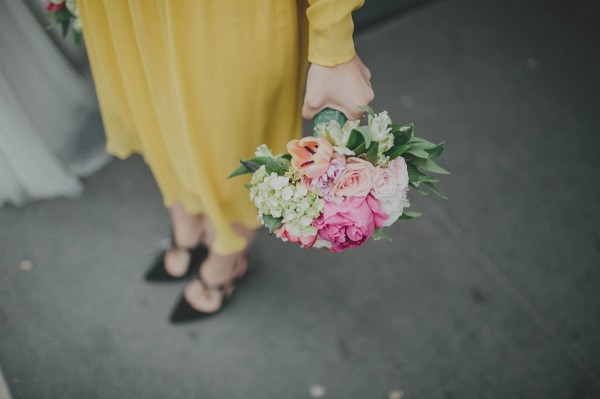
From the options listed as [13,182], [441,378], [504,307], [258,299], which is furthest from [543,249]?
[13,182]

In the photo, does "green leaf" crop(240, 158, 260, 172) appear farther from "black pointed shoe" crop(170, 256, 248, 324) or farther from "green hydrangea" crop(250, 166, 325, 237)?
"black pointed shoe" crop(170, 256, 248, 324)

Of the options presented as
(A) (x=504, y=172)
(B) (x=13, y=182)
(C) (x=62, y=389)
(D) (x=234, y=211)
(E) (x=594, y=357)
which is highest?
(D) (x=234, y=211)

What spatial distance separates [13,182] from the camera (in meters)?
2.32

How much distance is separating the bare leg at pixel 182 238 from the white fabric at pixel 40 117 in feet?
2.06

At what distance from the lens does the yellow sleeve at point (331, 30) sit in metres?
1.13

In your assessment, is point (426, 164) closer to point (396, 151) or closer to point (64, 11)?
point (396, 151)

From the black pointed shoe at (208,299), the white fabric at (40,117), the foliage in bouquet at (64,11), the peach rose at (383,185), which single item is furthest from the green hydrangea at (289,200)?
the white fabric at (40,117)

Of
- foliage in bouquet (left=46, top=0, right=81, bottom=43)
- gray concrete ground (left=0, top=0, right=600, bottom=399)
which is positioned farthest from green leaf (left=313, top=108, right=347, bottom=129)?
gray concrete ground (left=0, top=0, right=600, bottom=399)

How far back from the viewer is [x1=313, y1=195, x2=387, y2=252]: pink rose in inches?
41.6

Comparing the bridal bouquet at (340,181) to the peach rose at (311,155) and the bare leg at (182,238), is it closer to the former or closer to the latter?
the peach rose at (311,155)

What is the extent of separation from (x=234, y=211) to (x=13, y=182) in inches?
47.4

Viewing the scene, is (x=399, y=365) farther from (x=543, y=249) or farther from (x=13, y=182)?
(x=13, y=182)

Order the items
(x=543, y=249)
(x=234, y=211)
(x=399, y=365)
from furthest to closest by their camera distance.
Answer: (x=543, y=249)
(x=399, y=365)
(x=234, y=211)

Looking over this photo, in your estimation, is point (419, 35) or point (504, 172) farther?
point (419, 35)
